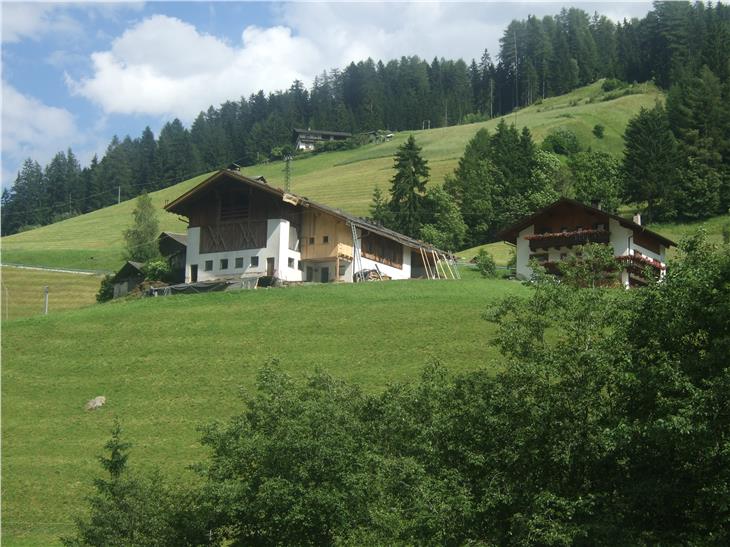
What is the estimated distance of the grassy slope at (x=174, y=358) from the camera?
126 ft

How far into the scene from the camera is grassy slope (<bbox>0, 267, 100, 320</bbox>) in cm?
8969

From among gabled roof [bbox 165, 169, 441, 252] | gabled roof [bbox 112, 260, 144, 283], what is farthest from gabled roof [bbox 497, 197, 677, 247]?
gabled roof [bbox 112, 260, 144, 283]

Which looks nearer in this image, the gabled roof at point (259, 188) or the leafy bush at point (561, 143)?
the gabled roof at point (259, 188)

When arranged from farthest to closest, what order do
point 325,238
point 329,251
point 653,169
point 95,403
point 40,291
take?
point 653,169
point 40,291
point 325,238
point 329,251
point 95,403

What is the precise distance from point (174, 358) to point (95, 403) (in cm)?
646

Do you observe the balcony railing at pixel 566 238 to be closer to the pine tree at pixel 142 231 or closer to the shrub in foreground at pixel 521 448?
the pine tree at pixel 142 231

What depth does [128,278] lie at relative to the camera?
80500 millimetres

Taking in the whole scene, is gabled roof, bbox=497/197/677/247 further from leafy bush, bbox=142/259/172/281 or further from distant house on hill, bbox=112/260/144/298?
distant house on hill, bbox=112/260/144/298

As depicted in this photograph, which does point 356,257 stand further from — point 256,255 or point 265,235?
point 256,255

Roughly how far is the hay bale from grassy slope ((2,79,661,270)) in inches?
2671

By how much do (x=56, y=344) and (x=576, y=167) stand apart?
70807 millimetres

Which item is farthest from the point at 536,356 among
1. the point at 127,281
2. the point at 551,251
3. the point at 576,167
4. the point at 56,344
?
the point at 576,167

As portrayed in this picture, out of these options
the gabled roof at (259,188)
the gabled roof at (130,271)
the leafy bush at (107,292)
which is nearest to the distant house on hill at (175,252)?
the gabled roof at (130,271)

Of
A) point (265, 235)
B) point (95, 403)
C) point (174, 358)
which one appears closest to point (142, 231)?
point (265, 235)
